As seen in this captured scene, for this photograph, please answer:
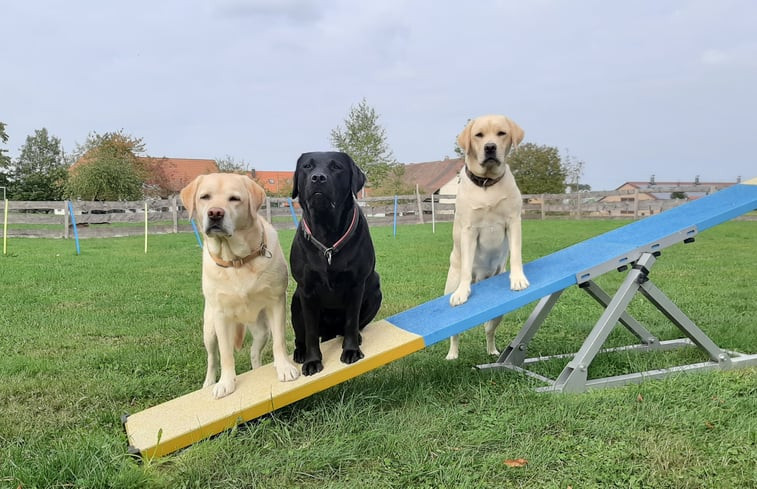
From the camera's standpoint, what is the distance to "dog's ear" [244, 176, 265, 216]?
2947 millimetres

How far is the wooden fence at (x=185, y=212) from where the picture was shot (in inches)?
642

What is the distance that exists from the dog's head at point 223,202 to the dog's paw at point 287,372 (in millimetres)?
820

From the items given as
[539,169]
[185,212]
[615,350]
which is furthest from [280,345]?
[539,169]

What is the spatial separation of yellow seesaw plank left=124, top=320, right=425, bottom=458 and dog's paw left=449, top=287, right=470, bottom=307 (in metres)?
0.47

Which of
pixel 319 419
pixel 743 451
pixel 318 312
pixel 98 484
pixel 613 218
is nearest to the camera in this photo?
pixel 98 484

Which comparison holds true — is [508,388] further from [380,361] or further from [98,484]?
[98,484]

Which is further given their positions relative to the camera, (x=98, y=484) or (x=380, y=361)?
(x=380, y=361)

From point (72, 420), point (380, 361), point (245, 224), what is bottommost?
Answer: point (72, 420)

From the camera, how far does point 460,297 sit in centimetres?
346

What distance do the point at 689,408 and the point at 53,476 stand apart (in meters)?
3.24

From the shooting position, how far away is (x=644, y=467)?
2285 mm

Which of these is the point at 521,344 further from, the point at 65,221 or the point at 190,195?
the point at 65,221

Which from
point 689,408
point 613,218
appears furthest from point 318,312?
point 613,218

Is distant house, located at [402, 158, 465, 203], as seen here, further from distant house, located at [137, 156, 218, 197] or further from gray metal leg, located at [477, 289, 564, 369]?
gray metal leg, located at [477, 289, 564, 369]
